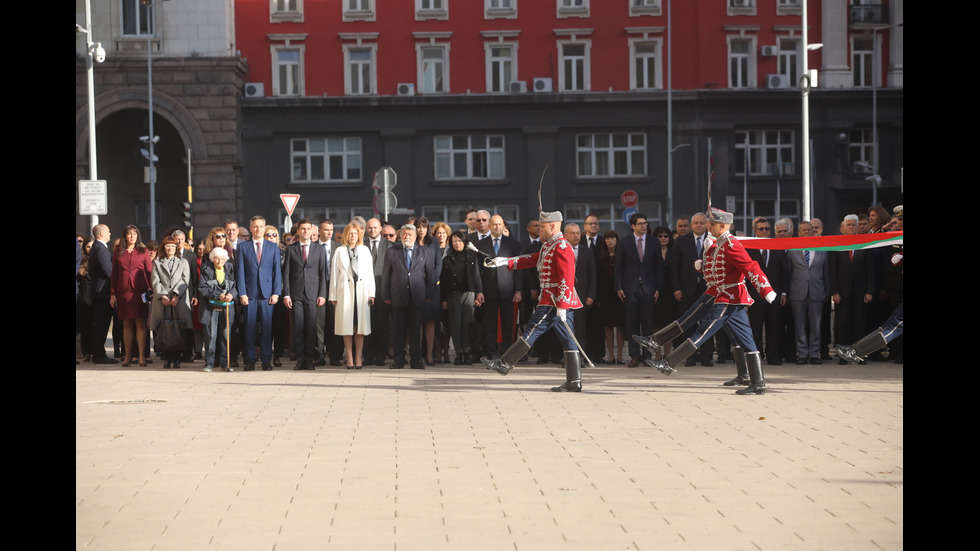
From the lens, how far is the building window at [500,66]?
157 feet

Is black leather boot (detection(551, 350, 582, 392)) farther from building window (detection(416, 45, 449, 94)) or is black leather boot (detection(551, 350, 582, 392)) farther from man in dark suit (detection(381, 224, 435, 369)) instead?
building window (detection(416, 45, 449, 94))

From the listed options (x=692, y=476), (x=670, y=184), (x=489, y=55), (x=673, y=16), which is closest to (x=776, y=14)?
(x=673, y=16)

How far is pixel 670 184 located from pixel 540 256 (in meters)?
33.9

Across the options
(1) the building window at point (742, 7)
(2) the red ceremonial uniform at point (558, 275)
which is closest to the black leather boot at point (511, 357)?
(2) the red ceremonial uniform at point (558, 275)

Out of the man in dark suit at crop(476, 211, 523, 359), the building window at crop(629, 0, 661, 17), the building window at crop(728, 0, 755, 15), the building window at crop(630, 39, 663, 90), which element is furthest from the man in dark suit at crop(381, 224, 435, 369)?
the building window at crop(728, 0, 755, 15)

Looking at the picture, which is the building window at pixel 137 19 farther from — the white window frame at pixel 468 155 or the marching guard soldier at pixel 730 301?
the marching guard soldier at pixel 730 301

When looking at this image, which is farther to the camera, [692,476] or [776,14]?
[776,14]

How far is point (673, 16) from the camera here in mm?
48469

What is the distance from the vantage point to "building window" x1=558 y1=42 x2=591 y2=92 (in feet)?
157

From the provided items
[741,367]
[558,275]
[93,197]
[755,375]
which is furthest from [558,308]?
[93,197]

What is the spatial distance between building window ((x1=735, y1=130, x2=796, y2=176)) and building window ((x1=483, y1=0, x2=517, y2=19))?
382 inches

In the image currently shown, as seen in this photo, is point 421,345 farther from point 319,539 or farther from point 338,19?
point 338,19

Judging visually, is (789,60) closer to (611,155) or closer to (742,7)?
(742,7)
